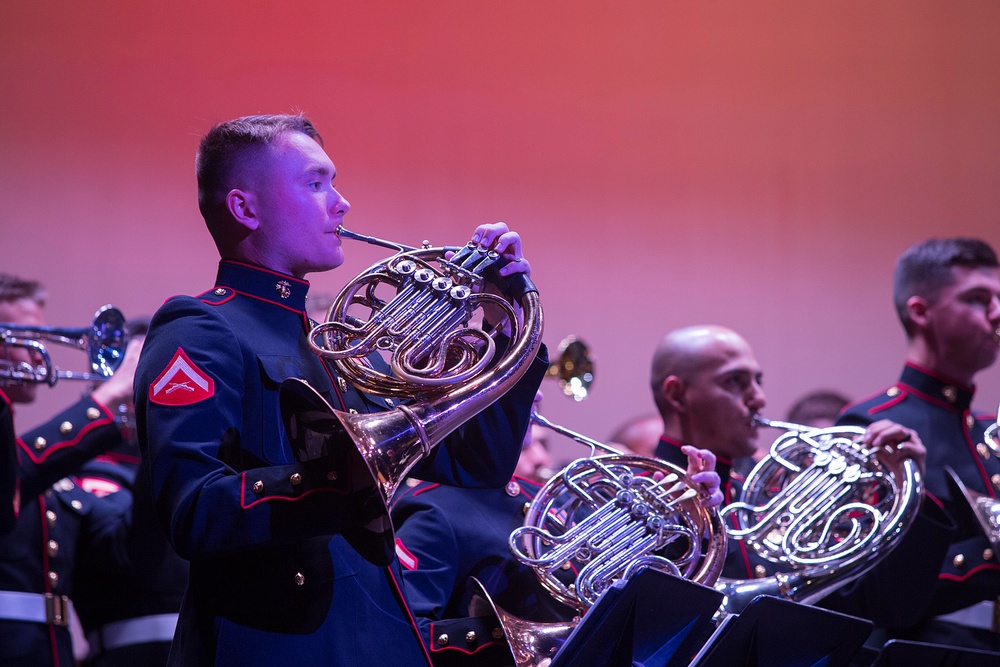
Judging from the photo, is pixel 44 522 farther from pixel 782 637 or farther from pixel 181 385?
pixel 782 637

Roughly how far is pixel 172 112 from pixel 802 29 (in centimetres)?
371

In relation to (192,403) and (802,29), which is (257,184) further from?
(802,29)

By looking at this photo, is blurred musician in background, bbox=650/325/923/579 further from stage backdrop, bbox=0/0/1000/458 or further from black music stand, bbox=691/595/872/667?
stage backdrop, bbox=0/0/1000/458

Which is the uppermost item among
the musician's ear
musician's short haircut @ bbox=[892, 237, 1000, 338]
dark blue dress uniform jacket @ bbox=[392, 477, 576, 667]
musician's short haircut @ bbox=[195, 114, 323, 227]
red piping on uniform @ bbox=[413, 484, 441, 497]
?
musician's short haircut @ bbox=[195, 114, 323, 227]

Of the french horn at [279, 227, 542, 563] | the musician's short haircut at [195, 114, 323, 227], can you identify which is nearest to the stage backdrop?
the musician's short haircut at [195, 114, 323, 227]

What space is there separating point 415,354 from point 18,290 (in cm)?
261

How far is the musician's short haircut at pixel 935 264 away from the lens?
4.06 metres

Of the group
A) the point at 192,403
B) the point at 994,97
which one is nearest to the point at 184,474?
the point at 192,403

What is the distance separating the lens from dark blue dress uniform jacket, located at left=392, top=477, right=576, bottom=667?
103 inches

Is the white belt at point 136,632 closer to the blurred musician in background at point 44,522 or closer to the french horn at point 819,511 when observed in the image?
the blurred musician in background at point 44,522

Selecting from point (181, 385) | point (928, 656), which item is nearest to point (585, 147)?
point (928, 656)

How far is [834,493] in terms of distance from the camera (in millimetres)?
3299

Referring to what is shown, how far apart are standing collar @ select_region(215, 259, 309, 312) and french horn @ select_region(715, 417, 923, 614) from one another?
4.74 ft

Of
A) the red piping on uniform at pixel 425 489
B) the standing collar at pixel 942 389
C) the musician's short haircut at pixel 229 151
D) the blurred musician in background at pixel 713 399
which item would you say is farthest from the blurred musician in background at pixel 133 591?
the standing collar at pixel 942 389
